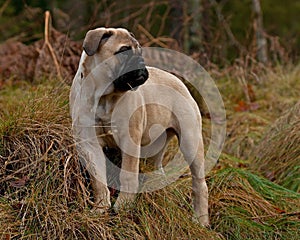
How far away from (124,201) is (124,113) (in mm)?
592

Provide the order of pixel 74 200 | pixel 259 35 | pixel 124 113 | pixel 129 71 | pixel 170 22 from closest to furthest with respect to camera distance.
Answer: pixel 129 71 → pixel 124 113 → pixel 74 200 → pixel 259 35 → pixel 170 22

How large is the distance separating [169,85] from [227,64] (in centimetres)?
471

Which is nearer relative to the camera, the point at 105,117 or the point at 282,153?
the point at 105,117

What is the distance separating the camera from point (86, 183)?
158 inches

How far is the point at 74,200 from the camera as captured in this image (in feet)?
12.6

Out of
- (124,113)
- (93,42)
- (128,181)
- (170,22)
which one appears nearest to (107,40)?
(93,42)

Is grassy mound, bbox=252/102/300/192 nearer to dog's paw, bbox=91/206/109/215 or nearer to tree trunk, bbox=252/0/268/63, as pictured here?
dog's paw, bbox=91/206/109/215

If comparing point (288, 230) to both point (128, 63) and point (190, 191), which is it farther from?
point (128, 63)

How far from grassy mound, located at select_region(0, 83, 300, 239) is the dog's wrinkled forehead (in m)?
0.70

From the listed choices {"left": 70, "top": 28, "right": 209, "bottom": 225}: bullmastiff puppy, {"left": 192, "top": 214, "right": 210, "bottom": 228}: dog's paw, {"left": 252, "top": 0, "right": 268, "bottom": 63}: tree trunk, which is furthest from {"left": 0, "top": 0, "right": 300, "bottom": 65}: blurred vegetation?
{"left": 192, "top": 214, "right": 210, "bottom": 228}: dog's paw

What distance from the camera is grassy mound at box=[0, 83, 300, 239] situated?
364cm

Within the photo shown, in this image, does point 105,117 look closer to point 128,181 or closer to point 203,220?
point 128,181

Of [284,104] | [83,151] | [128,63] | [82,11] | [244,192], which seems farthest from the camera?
[82,11]

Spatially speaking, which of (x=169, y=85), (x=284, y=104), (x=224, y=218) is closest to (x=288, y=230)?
(x=224, y=218)
